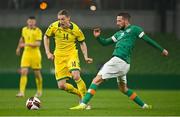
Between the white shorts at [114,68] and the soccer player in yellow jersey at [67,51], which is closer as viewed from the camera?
the white shorts at [114,68]

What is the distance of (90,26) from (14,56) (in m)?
4.71

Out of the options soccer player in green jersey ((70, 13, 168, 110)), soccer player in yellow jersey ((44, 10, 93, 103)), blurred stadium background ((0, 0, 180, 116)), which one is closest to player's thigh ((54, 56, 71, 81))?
soccer player in yellow jersey ((44, 10, 93, 103))

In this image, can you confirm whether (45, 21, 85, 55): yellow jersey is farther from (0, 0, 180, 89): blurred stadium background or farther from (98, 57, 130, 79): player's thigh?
(0, 0, 180, 89): blurred stadium background

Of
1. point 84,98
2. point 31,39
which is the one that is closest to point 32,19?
point 31,39

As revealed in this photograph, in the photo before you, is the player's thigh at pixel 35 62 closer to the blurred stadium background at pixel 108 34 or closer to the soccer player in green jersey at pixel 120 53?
the blurred stadium background at pixel 108 34

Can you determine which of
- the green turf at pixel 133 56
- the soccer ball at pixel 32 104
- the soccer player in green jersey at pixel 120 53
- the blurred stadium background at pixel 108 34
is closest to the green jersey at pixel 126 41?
the soccer player in green jersey at pixel 120 53

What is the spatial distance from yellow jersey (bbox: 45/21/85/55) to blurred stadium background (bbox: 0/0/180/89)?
54.0 ft

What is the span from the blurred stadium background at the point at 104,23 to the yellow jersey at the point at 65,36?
1646cm

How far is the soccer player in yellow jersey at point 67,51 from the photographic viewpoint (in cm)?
1873

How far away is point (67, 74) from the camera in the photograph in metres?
19.2

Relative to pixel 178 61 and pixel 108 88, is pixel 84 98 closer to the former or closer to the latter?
pixel 108 88

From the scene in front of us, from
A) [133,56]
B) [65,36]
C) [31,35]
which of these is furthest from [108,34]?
[65,36]

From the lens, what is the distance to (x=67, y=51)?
19078mm

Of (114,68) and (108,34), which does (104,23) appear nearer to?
(108,34)
